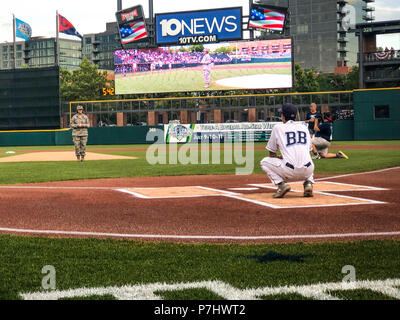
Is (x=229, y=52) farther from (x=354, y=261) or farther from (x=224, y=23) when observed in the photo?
(x=354, y=261)

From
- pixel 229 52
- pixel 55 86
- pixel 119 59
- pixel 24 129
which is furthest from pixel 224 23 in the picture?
pixel 24 129

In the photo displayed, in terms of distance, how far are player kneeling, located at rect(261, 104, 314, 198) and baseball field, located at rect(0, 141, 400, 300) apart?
1.21ft

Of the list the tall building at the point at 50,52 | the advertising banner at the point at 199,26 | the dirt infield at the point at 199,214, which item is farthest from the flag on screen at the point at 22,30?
the tall building at the point at 50,52

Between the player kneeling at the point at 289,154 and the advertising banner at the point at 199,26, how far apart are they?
106 feet

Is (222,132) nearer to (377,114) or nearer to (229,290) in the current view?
(377,114)

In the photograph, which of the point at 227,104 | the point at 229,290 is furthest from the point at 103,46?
the point at 229,290

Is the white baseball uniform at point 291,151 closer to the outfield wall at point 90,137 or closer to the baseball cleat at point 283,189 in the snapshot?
the baseball cleat at point 283,189

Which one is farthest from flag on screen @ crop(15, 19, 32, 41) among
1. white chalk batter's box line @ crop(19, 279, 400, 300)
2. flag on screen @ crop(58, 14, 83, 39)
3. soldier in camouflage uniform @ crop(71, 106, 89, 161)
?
white chalk batter's box line @ crop(19, 279, 400, 300)

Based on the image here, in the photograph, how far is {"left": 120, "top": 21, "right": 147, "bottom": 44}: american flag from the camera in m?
42.1

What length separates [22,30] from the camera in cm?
5012

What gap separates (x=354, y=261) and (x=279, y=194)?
3.88 meters

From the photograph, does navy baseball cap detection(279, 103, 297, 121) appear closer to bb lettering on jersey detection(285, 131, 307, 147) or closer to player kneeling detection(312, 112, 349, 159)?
bb lettering on jersey detection(285, 131, 307, 147)

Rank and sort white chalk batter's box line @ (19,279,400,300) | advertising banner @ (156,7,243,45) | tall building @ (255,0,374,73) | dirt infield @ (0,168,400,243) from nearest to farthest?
white chalk batter's box line @ (19,279,400,300), dirt infield @ (0,168,400,243), advertising banner @ (156,7,243,45), tall building @ (255,0,374,73)

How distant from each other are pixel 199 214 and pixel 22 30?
48.3 meters
